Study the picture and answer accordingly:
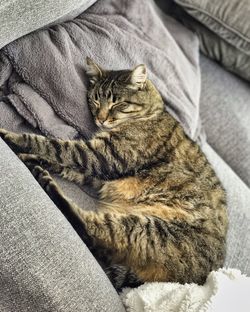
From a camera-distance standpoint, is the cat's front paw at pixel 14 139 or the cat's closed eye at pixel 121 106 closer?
the cat's front paw at pixel 14 139

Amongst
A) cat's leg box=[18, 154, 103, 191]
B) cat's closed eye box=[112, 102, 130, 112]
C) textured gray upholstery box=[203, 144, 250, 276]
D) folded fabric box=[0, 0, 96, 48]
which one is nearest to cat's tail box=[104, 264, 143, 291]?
cat's leg box=[18, 154, 103, 191]

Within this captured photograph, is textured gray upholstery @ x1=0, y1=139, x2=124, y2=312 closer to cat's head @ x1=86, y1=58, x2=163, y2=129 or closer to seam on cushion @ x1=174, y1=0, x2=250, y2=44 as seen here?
cat's head @ x1=86, y1=58, x2=163, y2=129

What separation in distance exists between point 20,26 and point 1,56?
0.13 m

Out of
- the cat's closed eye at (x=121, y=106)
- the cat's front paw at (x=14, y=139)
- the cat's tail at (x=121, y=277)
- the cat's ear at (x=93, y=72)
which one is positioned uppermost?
the cat's ear at (x=93, y=72)

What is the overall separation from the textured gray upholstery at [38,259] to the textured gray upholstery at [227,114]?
86 cm

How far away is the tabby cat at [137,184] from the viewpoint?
1111 millimetres

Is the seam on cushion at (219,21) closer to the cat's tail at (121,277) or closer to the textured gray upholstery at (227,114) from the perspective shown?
the textured gray upholstery at (227,114)

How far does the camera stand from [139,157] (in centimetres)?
127

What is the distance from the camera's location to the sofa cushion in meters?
1.62

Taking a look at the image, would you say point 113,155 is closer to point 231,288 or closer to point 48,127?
point 48,127

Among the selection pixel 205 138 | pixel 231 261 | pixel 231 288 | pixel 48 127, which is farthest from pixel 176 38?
pixel 231 288

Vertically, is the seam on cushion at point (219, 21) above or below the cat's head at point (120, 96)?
above

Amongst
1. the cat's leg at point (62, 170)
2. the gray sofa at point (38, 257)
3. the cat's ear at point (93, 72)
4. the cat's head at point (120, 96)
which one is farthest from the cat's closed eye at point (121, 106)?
the gray sofa at point (38, 257)

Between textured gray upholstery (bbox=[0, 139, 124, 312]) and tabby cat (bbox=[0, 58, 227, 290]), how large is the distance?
16 centimetres
